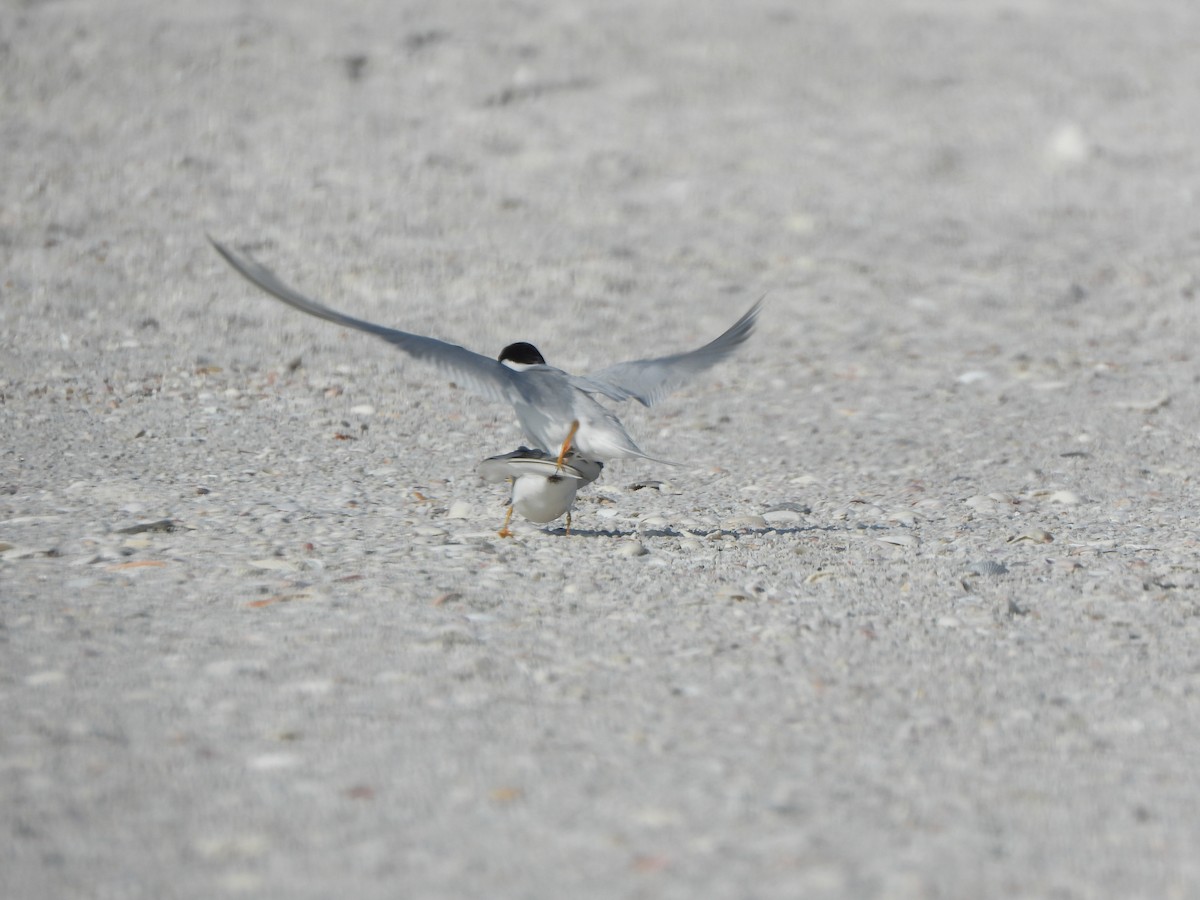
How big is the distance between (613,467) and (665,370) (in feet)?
3.29

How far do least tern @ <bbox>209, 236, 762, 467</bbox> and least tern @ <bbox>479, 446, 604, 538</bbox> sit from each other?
0.03m

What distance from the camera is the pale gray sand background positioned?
2.39 meters

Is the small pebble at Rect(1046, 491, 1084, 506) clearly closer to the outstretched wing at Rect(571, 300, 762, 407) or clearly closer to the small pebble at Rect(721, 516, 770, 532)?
the small pebble at Rect(721, 516, 770, 532)

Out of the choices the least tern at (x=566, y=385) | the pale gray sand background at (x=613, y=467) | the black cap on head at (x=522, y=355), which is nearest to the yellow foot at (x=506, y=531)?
the pale gray sand background at (x=613, y=467)

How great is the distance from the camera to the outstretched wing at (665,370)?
4133mm

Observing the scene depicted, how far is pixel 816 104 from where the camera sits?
31.3 ft

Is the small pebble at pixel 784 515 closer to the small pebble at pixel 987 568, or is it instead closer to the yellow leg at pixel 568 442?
the small pebble at pixel 987 568

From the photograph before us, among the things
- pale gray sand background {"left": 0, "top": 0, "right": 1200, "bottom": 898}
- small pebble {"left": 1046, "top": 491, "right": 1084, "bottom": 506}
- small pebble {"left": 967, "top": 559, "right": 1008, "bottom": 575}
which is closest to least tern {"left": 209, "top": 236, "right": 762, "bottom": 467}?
pale gray sand background {"left": 0, "top": 0, "right": 1200, "bottom": 898}

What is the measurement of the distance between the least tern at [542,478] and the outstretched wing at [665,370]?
0.97 feet

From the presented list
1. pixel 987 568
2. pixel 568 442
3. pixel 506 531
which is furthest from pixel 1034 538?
pixel 506 531

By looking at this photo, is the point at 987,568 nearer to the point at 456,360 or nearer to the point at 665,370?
the point at 665,370

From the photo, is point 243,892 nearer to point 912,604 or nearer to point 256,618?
point 256,618

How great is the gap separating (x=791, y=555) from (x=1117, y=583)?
848mm

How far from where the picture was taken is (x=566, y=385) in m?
4.02
